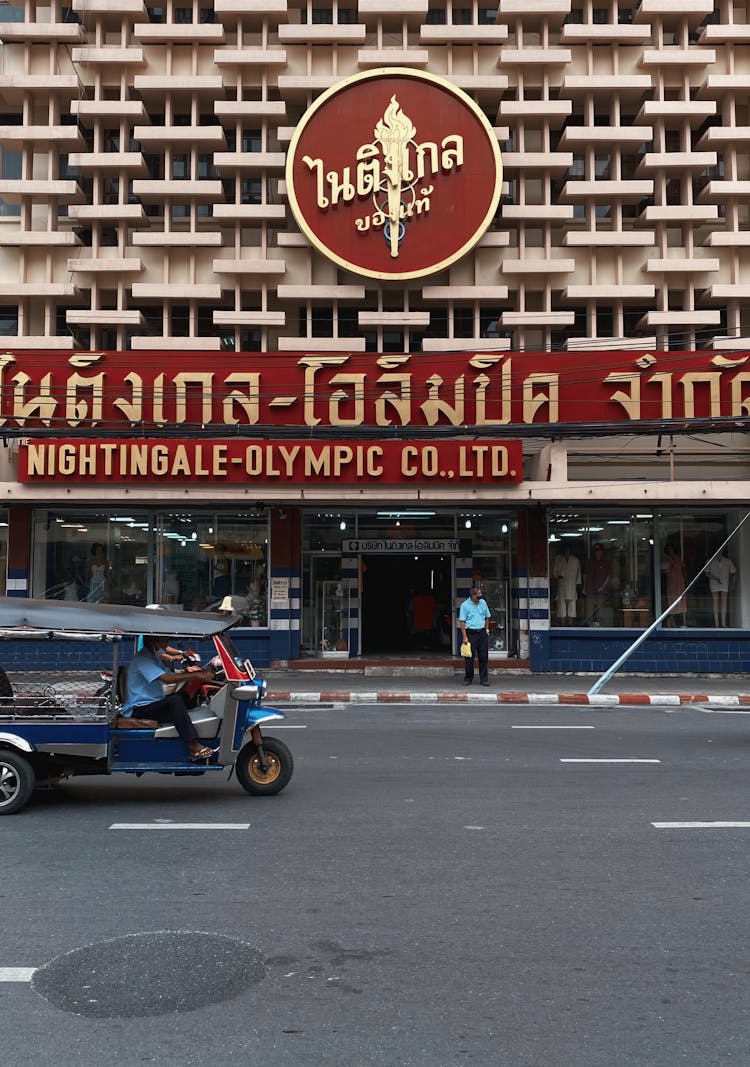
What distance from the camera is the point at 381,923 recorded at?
5109 mm

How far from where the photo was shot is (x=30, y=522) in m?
20.0

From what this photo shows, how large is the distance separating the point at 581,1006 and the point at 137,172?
67.1 feet

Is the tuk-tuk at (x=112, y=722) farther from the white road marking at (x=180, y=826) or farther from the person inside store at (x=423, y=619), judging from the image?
the person inside store at (x=423, y=619)

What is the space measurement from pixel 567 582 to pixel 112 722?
45.2 feet

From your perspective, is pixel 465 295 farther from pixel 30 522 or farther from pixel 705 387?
pixel 30 522

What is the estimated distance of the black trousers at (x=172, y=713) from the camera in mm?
7955

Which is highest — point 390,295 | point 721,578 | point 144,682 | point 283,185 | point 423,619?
point 283,185

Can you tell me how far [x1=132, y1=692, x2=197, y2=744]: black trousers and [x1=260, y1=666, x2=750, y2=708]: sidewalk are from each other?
26.2 ft

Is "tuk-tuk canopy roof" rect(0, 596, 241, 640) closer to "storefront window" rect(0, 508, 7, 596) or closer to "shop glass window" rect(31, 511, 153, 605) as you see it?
"shop glass window" rect(31, 511, 153, 605)

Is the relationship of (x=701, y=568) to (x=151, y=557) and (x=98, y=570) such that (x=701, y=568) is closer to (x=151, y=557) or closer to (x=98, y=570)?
(x=151, y=557)

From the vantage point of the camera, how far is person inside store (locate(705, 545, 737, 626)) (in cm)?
2014

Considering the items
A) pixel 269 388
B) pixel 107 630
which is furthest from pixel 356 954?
pixel 269 388

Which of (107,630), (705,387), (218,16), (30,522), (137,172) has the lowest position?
(107,630)

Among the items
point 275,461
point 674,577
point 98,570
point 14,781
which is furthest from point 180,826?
point 674,577
